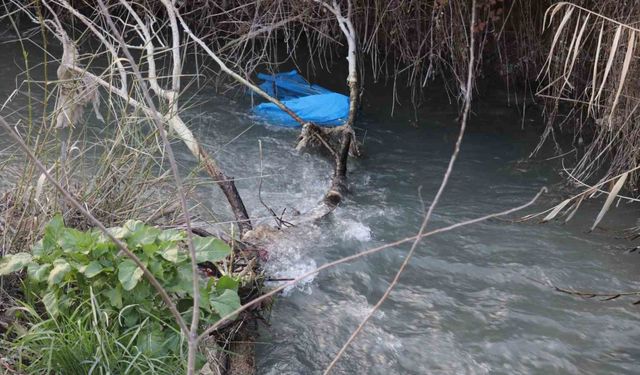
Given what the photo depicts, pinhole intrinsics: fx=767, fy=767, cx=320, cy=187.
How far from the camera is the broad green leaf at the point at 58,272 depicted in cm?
267

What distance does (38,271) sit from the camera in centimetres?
273

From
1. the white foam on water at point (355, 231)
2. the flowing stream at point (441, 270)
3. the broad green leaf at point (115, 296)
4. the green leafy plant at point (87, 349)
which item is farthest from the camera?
the white foam on water at point (355, 231)

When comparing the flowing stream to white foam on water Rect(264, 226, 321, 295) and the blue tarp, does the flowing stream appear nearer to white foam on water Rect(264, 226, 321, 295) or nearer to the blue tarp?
white foam on water Rect(264, 226, 321, 295)

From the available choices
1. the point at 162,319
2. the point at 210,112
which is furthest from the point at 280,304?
the point at 210,112

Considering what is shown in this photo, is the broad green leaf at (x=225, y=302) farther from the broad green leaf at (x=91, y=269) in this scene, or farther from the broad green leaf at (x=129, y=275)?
the broad green leaf at (x=91, y=269)

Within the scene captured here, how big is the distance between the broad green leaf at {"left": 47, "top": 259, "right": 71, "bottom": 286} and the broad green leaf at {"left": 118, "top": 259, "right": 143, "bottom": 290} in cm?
19

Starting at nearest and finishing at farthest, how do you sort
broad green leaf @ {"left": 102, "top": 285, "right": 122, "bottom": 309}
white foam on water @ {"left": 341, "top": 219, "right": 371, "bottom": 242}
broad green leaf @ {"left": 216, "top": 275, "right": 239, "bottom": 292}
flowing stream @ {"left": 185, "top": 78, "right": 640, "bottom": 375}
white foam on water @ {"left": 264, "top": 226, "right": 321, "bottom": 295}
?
1. broad green leaf @ {"left": 102, "top": 285, "right": 122, "bottom": 309}
2. broad green leaf @ {"left": 216, "top": 275, "right": 239, "bottom": 292}
3. flowing stream @ {"left": 185, "top": 78, "right": 640, "bottom": 375}
4. white foam on water @ {"left": 264, "top": 226, "right": 321, "bottom": 295}
5. white foam on water @ {"left": 341, "top": 219, "right": 371, "bottom": 242}

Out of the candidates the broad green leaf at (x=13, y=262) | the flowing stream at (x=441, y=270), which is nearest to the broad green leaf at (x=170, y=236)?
the broad green leaf at (x=13, y=262)

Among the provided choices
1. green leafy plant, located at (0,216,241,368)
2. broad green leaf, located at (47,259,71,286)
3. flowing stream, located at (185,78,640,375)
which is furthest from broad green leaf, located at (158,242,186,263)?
flowing stream, located at (185,78,640,375)

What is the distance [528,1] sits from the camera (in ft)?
20.4

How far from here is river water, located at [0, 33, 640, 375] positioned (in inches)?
147

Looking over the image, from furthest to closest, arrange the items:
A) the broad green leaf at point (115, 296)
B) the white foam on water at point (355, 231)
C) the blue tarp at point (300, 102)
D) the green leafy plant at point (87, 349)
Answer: the blue tarp at point (300, 102)
the white foam on water at point (355, 231)
the broad green leaf at point (115, 296)
the green leafy plant at point (87, 349)

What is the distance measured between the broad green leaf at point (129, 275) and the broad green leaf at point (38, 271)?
0.93 ft

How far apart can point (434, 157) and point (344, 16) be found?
140 centimetres
